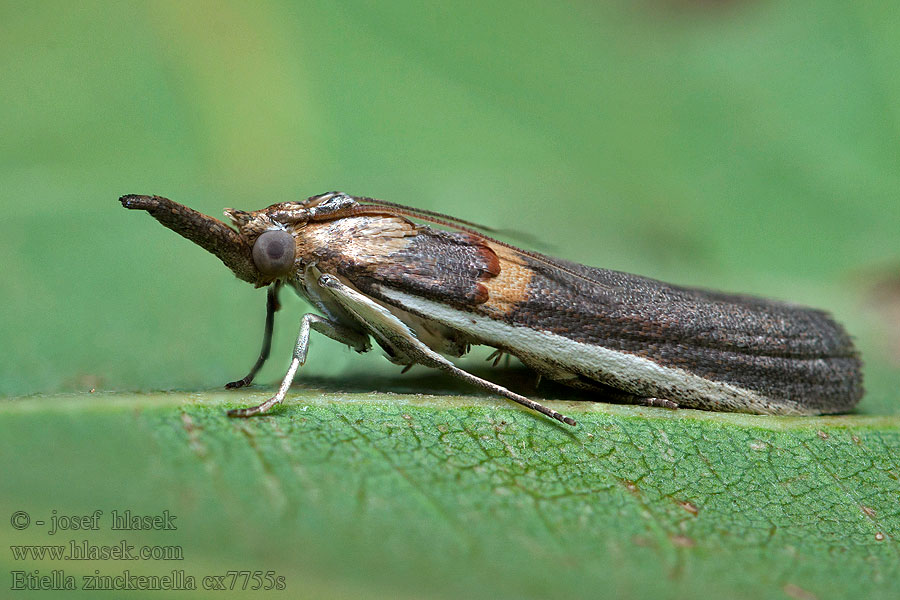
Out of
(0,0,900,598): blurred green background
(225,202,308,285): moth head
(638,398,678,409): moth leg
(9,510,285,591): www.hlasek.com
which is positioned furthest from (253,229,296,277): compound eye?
(638,398,678,409): moth leg

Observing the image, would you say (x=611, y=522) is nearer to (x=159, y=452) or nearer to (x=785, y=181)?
(x=159, y=452)

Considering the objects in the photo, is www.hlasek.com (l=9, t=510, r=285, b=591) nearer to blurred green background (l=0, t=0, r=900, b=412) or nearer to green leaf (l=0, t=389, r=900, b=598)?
green leaf (l=0, t=389, r=900, b=598)

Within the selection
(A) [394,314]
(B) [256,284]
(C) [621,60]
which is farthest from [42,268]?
(C) [621,60]

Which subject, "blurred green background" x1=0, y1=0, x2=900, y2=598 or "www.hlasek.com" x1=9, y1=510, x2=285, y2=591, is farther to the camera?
"blurred green background" x1=0, y1=0, x2=900, y2=598

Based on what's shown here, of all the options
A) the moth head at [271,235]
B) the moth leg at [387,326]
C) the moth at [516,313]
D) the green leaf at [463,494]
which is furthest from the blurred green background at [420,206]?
the moth head at [271,235]

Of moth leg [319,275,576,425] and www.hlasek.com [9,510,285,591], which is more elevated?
moth leg [319,275,576,425]

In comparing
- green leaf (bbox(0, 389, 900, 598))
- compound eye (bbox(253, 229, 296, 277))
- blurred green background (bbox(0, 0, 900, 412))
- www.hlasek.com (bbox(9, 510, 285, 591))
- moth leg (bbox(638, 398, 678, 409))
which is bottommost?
www.hlasek.com (bbox(9, 510, 285, 591))

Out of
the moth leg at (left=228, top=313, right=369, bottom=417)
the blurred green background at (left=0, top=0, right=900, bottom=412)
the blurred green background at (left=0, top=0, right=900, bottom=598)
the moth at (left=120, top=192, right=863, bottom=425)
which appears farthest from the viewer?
the blurred green background at (left=0, top=0, right=900, bottom=412)
